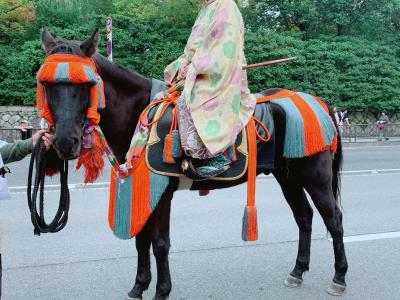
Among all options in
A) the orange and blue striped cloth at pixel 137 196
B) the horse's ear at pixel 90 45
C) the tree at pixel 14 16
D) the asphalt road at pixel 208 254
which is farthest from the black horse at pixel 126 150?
the tree at pixel 14 16

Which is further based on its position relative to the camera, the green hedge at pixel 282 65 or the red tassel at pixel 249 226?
the green hedge at pixel 282 65

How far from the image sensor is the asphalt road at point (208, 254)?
13.1 feet

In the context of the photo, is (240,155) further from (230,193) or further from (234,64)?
(230,193)

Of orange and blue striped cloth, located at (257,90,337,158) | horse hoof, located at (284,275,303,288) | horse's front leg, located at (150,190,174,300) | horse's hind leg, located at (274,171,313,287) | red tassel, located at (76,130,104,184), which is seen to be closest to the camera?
red tassel, located at (76,130,104,184)

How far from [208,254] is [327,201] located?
1.46m

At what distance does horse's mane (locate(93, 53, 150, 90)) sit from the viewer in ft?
10.8

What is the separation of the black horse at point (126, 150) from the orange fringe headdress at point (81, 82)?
0.05 m

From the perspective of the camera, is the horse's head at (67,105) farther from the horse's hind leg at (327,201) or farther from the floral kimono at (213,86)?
the horse's hind leg at (327,201)

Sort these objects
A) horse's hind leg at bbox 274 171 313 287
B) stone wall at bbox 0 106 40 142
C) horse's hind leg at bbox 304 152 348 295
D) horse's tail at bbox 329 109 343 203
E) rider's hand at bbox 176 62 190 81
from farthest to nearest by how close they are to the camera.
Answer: stone wall at bbox 0 106 40 142 → horse's tail at bbox 329 109 343 203 → horse's hind leg at bbox 274 171 313 287 → horse's hind leg at bbox 304 152 348 295 → rider's hand at bbox 176 62 190 81

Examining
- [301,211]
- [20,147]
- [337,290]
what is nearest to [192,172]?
[20,147]

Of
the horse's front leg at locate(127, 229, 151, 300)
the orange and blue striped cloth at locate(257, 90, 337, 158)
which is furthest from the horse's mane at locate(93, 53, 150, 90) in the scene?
the horse's front leg at locate(127, 229, 151, 300)

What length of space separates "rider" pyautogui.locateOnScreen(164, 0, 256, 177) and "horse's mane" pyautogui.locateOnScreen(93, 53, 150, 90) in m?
0.36

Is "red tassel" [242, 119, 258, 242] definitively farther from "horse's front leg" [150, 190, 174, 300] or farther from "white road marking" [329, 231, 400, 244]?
"white road marking" [329, 231, 400, 244]

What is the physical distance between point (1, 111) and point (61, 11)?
4.76 metres
